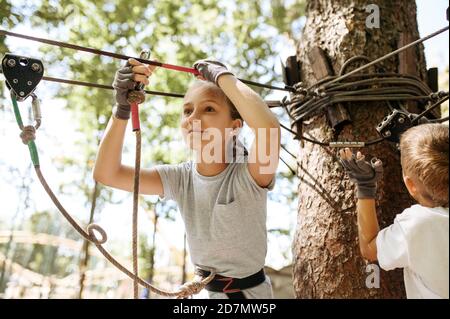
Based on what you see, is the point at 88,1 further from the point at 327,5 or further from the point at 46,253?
the point at 46,253

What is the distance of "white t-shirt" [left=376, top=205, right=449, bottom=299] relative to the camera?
3.88 feet

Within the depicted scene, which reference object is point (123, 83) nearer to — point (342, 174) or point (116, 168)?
point (116, 168)

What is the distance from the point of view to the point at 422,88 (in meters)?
1.89

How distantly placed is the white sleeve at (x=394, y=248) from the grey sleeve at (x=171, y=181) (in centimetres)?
87

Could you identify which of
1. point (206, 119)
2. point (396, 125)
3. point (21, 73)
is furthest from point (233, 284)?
point (21, 73)

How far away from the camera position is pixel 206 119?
1.75 m

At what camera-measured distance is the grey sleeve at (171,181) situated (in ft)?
6.18

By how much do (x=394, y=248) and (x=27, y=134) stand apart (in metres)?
1.21

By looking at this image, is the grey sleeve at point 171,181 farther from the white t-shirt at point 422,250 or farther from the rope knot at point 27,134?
the white t-shirt at point 422,250

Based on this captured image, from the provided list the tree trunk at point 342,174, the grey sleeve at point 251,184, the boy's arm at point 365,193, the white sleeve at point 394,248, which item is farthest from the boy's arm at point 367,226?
the grey sleeve at point 251,184

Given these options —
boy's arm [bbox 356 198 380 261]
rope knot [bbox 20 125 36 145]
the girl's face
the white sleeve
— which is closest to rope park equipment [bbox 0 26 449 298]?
rope knot [bbox 20 125 36 145]
